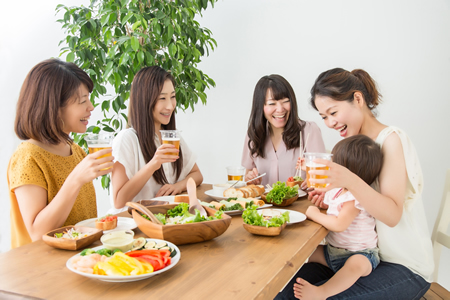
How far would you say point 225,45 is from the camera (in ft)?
14.3

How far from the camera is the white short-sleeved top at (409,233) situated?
1.64 m

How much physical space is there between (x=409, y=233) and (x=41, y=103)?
1.75 metres

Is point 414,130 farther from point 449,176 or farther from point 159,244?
point 159,244

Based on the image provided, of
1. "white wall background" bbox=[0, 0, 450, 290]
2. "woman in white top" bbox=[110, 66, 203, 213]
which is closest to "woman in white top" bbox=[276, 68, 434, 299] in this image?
"woman in white top" bbox=[110, 66, 203, 213]

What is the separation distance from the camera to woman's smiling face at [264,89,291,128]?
270cm

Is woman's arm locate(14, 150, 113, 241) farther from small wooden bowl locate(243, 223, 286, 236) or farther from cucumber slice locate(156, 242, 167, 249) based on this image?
small wooden bowl locate(243, 223, 286, 236)

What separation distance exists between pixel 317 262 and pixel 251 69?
284 centimetres

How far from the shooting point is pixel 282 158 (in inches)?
109

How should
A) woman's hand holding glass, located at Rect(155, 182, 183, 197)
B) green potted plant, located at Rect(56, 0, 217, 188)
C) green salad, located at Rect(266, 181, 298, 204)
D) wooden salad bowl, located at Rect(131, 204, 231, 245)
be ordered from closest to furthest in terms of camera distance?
wooden salad bowl, located at Rect(131, 204, 231, 245) < green salad, located at Rect(266, 181, 298, 204) < woman's hand holding glass, located at Rect(155, 182, 183, 197) < green potted plant, located at Rect(56, 0, 217, 188)

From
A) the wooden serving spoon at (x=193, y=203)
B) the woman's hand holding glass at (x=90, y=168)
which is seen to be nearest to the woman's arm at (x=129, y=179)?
the wooden serving spoon at (x=193, y=203)

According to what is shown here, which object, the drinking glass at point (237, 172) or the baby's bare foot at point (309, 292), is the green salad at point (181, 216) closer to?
the baby's bare foot at point (309, 292)

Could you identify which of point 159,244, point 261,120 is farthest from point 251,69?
point 159,244

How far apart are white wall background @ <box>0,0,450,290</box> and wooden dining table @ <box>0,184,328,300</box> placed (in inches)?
108

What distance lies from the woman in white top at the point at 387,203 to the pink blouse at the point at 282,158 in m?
0.87
